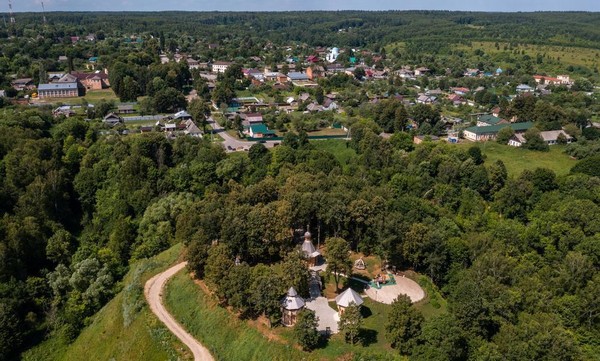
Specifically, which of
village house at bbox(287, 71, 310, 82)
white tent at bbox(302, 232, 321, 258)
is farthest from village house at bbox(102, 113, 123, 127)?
village house at bbox(287, 71, 310, 82)

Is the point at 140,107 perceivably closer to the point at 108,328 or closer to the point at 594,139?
the point at 108,328

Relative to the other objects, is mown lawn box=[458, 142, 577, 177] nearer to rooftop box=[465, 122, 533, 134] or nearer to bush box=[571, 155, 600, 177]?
rooftop box=[465, 122, 533, 134]

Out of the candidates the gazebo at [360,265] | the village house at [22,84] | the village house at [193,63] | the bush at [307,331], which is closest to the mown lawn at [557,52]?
the village house at [193,63]

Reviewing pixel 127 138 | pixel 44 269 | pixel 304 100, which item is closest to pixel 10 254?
pixel 44 269

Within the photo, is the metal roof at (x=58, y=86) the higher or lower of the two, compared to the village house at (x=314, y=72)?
higher

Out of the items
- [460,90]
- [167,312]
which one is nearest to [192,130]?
[167,312]

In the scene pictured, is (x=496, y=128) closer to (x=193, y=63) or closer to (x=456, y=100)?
(x=456, y=100)

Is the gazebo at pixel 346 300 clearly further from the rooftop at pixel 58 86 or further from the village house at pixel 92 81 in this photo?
the village house at pixel 92 81
